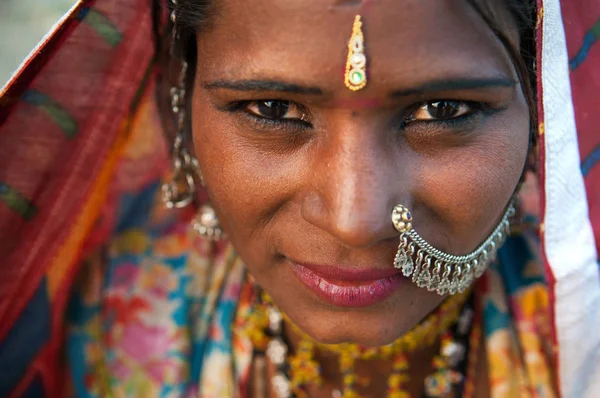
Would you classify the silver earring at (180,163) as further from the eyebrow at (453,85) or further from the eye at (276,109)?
the eyebrow at (453,85)

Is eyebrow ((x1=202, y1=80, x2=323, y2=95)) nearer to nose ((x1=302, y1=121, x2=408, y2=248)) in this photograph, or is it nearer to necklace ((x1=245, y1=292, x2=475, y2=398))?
nose ((x1=302, y1=121, x2=408, y2=248))

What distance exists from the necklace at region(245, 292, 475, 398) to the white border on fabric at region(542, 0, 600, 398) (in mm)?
257

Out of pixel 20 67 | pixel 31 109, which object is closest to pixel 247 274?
pixel 31 109

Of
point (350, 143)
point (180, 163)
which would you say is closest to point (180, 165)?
point (180, 163)

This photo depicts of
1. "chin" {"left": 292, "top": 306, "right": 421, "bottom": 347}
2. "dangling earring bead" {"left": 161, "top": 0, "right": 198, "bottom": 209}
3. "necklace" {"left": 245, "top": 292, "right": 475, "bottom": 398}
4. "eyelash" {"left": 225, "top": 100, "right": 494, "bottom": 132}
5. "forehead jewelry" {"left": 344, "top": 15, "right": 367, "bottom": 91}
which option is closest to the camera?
"forehead jewelry" {"left": 344, "top": 15, "right": 367, "bottom": 91}

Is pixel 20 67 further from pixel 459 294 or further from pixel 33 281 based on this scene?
pixel 459 294

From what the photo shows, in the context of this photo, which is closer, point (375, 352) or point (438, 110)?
point (438, 110)

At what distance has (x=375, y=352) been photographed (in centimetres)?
157

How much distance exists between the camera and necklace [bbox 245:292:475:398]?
5.13 ft

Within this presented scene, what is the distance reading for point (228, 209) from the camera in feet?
4.21

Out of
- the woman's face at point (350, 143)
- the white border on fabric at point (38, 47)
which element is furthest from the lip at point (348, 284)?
the white border on fabric at point (38, 47)

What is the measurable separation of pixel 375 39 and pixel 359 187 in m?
0.23

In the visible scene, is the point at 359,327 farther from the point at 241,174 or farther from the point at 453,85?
the point at 453,85

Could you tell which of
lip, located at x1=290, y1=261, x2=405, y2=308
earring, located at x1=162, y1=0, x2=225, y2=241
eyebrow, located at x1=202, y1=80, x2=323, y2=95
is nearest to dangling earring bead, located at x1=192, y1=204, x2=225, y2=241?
earring, located at x1=162, y1=0, x2=225, y2=241
